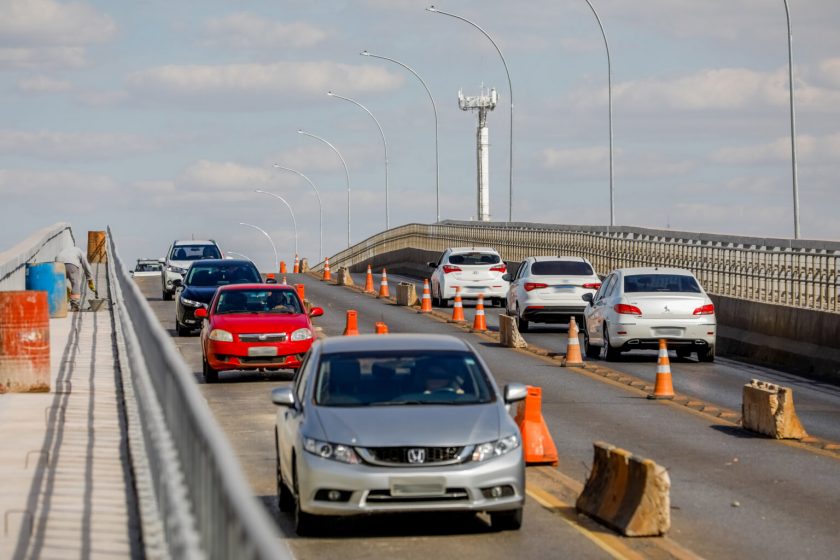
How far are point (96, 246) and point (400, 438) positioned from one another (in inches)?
1919

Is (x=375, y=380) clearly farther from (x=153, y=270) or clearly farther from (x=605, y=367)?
(x=153, y=270)

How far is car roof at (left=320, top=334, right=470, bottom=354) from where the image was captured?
1243 cm

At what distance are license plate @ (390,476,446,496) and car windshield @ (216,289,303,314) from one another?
46.3 feet

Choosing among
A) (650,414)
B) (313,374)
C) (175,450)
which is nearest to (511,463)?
(313,374)

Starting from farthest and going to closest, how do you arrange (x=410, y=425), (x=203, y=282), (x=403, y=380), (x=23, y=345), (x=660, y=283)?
(x=203, y=282) → (x=660, y=283) → (x=23, y=345) → (x=403, y=380) → (x=410, y=425)

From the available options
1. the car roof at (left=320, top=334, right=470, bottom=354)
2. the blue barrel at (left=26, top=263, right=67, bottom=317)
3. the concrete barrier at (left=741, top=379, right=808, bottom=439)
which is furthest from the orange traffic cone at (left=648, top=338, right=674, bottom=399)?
the blue barrel at (left=26, top=263, right=67, bottom=317)

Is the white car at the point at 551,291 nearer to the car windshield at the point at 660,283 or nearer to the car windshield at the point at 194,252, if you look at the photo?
the car windshield at the point at 660,283

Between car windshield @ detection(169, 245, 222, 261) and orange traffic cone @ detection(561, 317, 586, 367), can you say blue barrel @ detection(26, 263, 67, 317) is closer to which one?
orange traffic cone @ detection(561, 317, 586, 367)

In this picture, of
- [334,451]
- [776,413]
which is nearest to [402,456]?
[334,451]

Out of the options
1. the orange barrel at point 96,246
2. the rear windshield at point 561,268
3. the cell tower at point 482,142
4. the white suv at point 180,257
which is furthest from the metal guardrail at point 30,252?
the cell tower at point 482,142

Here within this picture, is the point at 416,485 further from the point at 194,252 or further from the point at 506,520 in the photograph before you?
the point at 194,252

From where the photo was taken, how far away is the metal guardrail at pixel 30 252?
91.4 ft

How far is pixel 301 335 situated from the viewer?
79.1ft

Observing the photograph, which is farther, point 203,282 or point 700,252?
point 700,252
